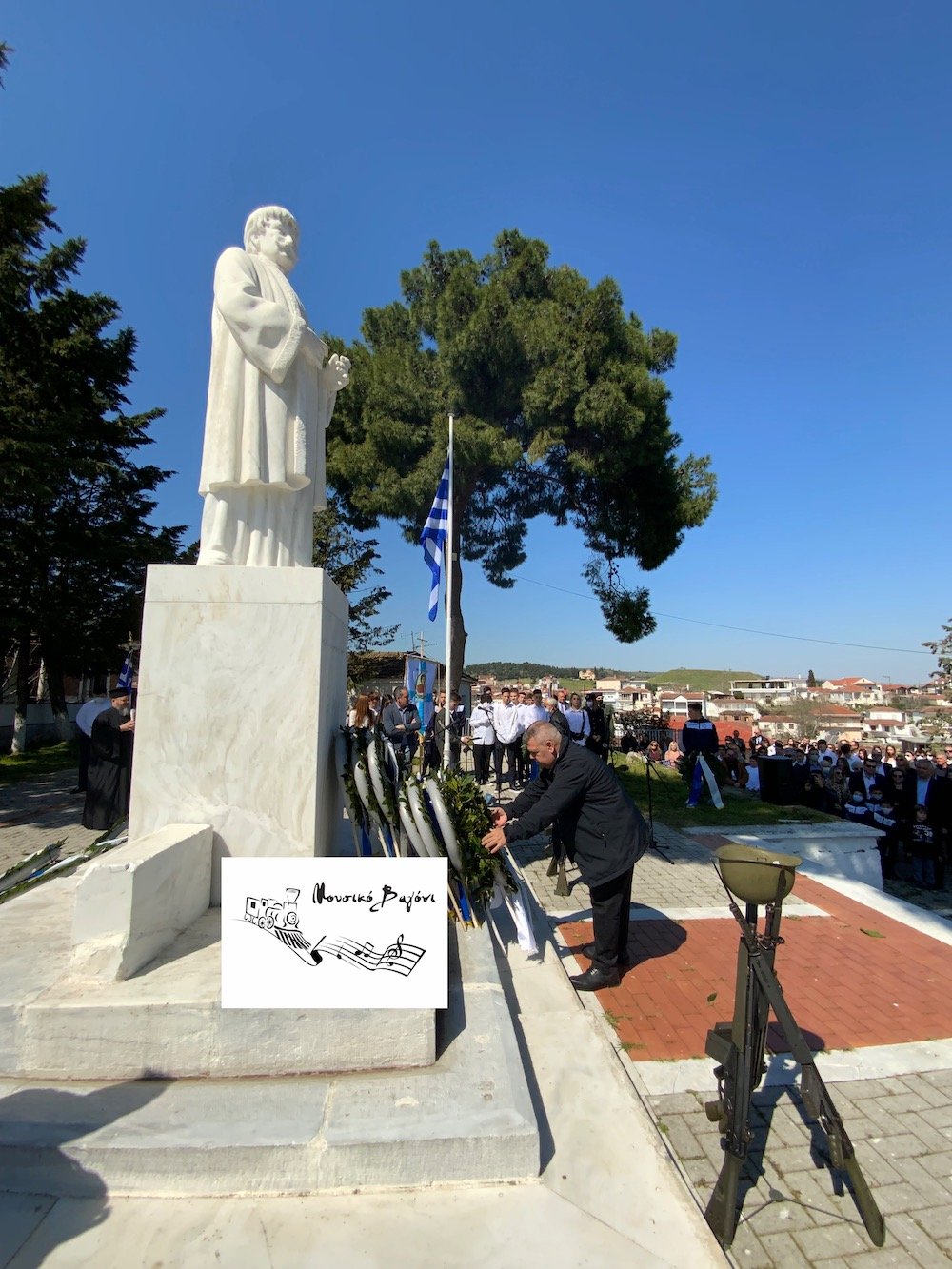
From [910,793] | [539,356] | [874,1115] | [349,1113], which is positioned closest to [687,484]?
[539,356]

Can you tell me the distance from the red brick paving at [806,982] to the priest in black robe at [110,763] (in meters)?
5.13

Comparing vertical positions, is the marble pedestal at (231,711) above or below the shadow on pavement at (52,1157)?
above

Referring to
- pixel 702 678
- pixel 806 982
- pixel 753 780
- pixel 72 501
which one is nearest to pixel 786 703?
pixel 702 678

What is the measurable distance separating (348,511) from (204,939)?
14.6 meters

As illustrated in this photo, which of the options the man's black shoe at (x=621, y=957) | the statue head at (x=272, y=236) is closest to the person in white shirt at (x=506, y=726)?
the man's black shoe at (x=621, y=957)

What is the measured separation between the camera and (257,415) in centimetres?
365

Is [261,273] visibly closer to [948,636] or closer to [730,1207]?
[730,1207]

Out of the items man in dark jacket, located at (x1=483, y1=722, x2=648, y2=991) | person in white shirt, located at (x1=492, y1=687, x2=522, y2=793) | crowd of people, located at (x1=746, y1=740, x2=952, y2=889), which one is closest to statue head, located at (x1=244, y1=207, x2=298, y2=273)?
man in dark jacket, located at (x1=483, y1=722, x2=648, y2=991)

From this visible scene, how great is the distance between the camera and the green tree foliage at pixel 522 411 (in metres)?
13.3

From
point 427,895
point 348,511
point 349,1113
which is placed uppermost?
point 348,511

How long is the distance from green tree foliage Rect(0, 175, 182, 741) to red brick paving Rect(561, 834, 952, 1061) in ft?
50.6

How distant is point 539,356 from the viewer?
43.7 feet

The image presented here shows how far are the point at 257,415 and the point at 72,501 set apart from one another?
19.4 m

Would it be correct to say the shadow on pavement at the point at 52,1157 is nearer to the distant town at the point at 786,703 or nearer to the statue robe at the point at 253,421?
the statue robe at the point at 253,421
